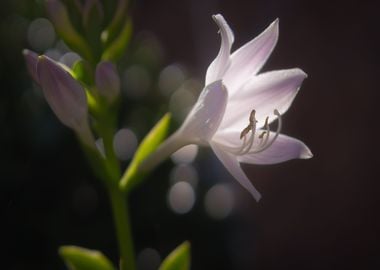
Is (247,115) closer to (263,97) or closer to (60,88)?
(263,97)

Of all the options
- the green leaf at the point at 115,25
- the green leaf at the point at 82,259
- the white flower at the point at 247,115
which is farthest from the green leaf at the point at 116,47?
the green leaf at the point at 82,259

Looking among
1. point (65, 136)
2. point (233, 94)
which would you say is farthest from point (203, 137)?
point (65, 136)

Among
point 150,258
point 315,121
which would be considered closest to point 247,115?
point 150,258

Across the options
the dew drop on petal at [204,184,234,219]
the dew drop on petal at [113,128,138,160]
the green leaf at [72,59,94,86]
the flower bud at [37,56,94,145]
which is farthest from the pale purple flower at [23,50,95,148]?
the dew drop on petal at [204,184,234,219]

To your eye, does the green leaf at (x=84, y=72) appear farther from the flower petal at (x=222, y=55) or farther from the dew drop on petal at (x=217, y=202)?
the dew drop on petal at (x=217, y=202)

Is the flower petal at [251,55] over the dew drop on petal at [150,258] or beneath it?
over

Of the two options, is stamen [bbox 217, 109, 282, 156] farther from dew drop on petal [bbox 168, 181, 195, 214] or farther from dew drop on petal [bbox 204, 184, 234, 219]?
dew drop on petal [bbox 204, 184, 234, 219]
